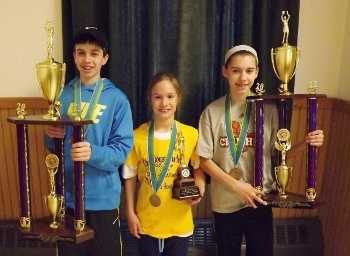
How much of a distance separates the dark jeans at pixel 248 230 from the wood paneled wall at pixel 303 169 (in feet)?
1.06

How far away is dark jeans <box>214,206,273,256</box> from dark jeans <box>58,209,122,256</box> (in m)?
0.42

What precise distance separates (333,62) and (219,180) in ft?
2.89

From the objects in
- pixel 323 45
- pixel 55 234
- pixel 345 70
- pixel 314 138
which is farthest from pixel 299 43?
pixel 55 234

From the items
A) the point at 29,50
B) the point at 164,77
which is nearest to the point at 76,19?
the point at 29,50

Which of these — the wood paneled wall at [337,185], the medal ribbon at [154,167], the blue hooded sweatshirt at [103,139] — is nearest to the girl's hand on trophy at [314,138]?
the wood paneled wall at [337,185]

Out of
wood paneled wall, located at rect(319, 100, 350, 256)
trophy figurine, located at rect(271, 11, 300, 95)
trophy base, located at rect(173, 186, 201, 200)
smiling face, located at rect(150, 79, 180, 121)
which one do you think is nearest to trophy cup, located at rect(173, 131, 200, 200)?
trophy base, located at rect(173, 186, 201, 200)

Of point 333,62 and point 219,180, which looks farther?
point 333,62

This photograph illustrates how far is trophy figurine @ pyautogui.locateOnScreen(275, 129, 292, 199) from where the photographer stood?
1.63 m

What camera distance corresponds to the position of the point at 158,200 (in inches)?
65.7

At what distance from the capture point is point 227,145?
5.62 ft

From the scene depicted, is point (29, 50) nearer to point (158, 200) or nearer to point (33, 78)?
point (33, 78)

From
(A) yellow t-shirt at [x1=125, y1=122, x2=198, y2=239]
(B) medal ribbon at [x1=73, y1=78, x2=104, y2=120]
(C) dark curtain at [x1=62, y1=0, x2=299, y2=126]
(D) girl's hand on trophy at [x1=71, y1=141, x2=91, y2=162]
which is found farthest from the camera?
(C) dark curtain at [x1=62, y1=0, x2=299, y2=126]

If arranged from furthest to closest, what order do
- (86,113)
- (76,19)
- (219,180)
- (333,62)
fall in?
(333,62), (76,19), (219,180), (86,113)

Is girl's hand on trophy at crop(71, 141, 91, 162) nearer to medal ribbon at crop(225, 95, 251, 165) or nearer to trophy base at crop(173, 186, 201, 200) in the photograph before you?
trophy base at crop(173, 186, 201, 200)
